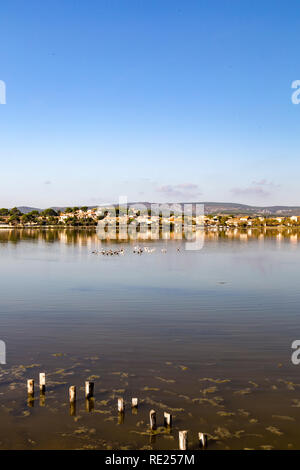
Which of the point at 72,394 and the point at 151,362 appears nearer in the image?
the point at 72,394

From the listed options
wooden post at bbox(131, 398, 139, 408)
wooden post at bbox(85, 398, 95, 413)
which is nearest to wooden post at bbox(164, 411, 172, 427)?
wooden post at bbox(131, 398, 139, 408)

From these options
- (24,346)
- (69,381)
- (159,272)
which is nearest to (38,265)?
(159,272)

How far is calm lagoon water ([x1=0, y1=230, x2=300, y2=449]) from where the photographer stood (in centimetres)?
1498

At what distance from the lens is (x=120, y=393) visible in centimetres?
1781

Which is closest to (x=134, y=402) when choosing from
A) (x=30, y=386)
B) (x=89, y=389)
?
(x=89, y=389)

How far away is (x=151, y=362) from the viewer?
21375 millimetres

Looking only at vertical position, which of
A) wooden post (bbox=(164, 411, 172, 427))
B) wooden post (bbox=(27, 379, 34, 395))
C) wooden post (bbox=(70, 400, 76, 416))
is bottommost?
wooden post (bbox=(70, 400, 76, 416))

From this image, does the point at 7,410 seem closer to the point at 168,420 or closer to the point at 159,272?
the point at 168,420

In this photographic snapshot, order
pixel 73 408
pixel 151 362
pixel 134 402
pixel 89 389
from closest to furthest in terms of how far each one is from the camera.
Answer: pixel 134 402 < pixel 73 408 < pixel 89 389 < pixel 151 362

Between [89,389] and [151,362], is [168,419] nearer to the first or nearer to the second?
[89,389]

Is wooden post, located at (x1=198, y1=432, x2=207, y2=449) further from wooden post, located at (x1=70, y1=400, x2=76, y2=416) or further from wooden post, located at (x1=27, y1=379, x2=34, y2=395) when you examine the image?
wooden post, located at (x1=27, y1=379, x2=34, y2=395)

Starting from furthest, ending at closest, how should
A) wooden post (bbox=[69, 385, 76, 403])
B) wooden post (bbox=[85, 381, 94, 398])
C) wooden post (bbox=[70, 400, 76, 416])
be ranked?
wooden post (bbox=[85, 381, 94, 398])
wooden post (bbox=[69, 385, 76, 403])
wooden post (bbox=[70, 400, 76, 416])

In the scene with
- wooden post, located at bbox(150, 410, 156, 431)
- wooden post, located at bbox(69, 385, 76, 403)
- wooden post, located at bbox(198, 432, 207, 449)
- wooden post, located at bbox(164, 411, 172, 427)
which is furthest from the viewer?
wooden post, located at bbox(69, 385, 76, 403)

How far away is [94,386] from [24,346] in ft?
23.0
